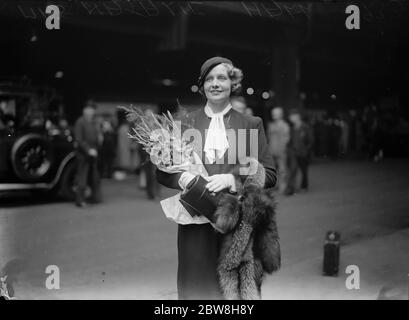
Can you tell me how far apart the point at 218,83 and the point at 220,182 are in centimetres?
59

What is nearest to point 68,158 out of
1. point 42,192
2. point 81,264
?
point 42,192

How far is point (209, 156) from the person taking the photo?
333 cm

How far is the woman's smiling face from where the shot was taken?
3271 mm

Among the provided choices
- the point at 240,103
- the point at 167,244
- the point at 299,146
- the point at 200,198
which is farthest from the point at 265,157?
the point at 299,146

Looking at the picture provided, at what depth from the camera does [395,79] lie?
530 centimetres

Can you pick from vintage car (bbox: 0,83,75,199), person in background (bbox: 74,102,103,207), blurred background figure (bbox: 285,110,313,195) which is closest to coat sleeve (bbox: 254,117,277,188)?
vintage car (bbox: 0,83,75,199)

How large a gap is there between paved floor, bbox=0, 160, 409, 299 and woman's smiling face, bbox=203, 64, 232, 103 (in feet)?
6.39

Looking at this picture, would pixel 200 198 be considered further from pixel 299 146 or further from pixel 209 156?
pixel 299 146

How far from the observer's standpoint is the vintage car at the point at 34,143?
7707mm

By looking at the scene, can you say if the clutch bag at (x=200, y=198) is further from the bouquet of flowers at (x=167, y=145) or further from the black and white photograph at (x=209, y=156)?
the bouquet of flowers at (x=167, y=145)

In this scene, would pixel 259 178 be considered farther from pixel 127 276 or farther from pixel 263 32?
pixel 263 32

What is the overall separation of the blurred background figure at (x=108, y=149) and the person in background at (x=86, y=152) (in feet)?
8.74

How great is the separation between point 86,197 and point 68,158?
2.34 feet

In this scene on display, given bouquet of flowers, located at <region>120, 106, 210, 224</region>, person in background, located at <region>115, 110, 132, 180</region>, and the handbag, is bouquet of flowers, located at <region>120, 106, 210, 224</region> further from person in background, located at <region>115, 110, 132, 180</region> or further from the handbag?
person in background, located at <region>115, 110, 132, 180</region>
